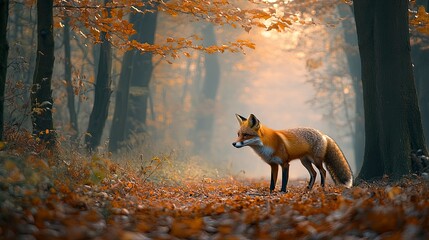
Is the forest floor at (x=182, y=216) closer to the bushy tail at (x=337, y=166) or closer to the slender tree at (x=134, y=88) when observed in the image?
the bushy tail at (x=337, y=166)

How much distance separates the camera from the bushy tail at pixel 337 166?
11078 millimetres

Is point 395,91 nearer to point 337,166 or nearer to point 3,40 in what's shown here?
point 337,166

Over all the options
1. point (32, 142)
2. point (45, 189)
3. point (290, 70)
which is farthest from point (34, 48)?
point (290, 70)

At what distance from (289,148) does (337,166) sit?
4.15ft

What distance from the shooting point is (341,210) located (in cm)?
574

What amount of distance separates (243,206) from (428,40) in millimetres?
12670

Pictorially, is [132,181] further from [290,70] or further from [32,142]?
[290,70]

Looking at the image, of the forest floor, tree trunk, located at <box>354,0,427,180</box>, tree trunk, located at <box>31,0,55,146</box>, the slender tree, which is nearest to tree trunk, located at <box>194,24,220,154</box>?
the slender tree

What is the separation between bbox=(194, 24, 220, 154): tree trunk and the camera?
136ft

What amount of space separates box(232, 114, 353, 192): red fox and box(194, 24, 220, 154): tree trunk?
3034 cm

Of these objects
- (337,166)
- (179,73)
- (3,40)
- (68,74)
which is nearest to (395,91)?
(337,166)

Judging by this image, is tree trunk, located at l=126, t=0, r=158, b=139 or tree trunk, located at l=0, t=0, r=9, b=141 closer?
tree trunk, located at l=0, t=0, r=9, b=141

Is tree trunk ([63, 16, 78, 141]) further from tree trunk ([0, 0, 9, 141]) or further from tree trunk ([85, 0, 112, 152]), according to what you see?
tree trunk ([0, 0, 9, 141])

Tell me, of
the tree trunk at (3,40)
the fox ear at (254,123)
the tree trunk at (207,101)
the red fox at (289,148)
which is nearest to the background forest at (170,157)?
the tree trunk at (3,40)
